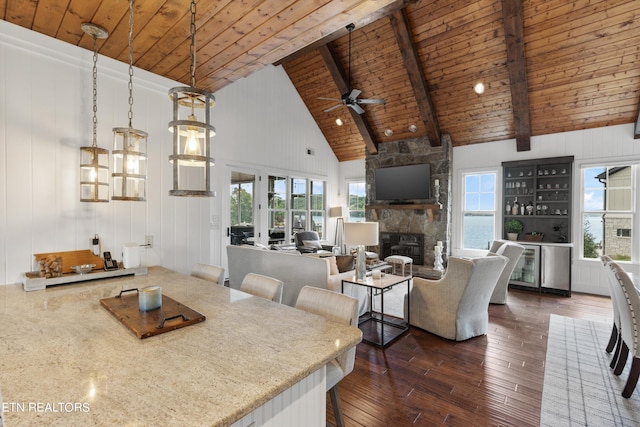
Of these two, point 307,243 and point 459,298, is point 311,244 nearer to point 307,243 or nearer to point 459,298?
point 307,243

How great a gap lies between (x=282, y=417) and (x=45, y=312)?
57.5 inches

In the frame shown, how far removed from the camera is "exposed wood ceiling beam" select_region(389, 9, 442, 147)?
4.95 metres

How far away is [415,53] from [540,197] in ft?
11.8

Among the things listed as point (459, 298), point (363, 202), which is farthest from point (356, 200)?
point (459, 298)

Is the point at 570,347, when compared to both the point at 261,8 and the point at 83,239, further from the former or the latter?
the point at 83,239

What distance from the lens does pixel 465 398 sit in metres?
2.25

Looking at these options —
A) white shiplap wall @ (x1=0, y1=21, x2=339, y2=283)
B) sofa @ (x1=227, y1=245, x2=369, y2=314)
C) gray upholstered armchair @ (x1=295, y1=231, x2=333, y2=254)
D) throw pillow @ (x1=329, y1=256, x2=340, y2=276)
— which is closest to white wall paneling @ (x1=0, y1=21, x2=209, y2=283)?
white shiplap wall @ (x1=0, y1=21, x2=339, y2=283)

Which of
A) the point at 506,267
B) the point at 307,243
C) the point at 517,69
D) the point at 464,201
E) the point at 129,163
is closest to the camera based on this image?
the point at 129,163

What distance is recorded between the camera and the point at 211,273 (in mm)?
2553

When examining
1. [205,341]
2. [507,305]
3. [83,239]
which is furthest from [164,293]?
→ [507,305]

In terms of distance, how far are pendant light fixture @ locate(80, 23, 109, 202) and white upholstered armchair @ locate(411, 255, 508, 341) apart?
333cm

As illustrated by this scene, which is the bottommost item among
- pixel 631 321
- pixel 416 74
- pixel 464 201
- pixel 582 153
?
pixel 631 321

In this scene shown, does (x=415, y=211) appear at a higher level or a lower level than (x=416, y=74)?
lower

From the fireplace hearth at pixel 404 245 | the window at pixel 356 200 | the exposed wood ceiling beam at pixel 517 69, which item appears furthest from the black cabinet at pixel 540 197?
the window at pixel 356 200
